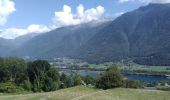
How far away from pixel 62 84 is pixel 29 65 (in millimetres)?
13188

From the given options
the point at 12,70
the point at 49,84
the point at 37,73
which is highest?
the point at 12,70

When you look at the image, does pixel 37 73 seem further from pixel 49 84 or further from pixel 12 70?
pixel 12 70

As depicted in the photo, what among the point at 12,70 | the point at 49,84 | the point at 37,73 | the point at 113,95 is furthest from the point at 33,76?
the point at 113,95

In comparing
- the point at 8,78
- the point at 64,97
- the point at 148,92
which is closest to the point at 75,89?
the point at 64,97

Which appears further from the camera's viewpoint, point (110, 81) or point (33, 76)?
point (33, 76)

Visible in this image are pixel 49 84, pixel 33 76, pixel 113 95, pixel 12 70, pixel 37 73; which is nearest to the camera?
pixel 113 95

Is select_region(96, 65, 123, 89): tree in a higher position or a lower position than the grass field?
higher

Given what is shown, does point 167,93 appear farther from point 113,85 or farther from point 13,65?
point 13,65

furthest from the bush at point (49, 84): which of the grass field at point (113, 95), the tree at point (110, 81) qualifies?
the grass field at point (113, 95)

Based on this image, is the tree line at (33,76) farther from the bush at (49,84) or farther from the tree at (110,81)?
the tree at (110,81)

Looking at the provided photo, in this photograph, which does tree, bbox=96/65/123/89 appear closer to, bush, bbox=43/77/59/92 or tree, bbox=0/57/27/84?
bush, bbox=43/77/59/92

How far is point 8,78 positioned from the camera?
422 ft

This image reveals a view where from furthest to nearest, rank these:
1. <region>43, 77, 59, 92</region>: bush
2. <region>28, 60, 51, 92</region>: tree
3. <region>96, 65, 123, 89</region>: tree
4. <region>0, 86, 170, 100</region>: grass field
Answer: <region>43, 77, 59, 92</region>: bush < <region>28, 60, 51, 92</region>: tree < <region>96, 65, 123, 89</region>: tree < <region>0, 86, 170, 100</region>: grass field

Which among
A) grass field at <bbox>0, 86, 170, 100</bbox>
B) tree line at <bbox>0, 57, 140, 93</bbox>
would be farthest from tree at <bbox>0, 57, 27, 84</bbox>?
grass field at <bbox>0, 86, 170, 100</bbox>
